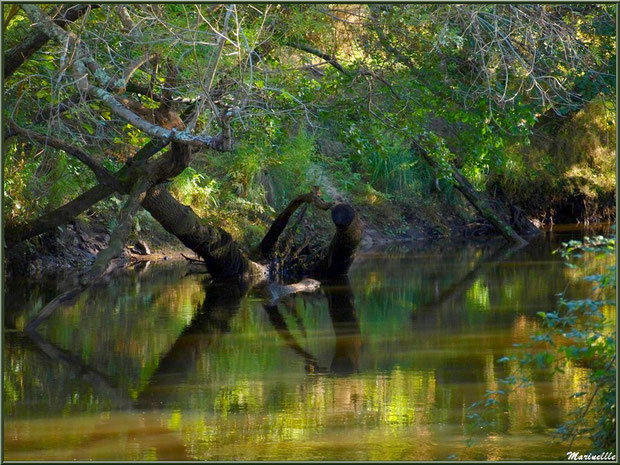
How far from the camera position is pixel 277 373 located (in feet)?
27.8

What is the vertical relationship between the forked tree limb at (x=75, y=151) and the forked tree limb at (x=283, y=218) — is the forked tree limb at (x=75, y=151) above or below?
above

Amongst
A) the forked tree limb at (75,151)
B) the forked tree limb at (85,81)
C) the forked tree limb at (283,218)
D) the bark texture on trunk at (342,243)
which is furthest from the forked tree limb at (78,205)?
the bark texture on trunk at (342,243)

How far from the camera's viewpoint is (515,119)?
42.3ft

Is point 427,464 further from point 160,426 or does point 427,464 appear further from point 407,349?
point 407,349

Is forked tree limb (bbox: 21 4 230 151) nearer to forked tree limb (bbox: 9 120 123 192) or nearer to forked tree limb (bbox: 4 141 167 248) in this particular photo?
forked tree limb (bbox: 9 120 123 192)

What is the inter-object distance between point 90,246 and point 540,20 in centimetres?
915

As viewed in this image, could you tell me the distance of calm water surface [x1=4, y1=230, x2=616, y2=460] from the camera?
20.6ft

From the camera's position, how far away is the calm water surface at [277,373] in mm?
6273

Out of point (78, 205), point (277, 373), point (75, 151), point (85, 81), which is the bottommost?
point (277, 373)

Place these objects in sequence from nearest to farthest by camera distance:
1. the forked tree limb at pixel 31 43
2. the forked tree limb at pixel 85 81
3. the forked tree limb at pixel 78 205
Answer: the forked tree limb at pixel 85 81, the forked tree limb at pixel 31 43, the forked tree limb at pixel 78 205

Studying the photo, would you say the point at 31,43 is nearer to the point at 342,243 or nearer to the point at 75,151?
the point at 75,151

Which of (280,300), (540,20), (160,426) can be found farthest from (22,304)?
(540,20)

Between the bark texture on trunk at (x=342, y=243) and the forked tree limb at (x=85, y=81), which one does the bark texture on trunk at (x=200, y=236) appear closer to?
the bark texture on trunk at (x=342, y=243)

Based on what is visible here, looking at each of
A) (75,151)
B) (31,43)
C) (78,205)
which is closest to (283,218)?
(78,205)
